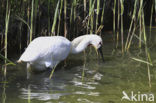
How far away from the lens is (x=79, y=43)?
20.5ft

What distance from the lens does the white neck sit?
6.16 meters

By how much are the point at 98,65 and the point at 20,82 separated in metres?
1.75

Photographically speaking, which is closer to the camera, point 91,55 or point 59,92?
point 59,92

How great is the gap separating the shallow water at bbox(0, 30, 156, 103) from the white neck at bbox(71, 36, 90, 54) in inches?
10.2

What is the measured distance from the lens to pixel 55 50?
5.66 metres

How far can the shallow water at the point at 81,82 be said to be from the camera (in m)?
4.00

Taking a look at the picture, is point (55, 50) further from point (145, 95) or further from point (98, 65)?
point (145, 95)

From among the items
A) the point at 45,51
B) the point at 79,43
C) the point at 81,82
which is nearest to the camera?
the point at 81,82

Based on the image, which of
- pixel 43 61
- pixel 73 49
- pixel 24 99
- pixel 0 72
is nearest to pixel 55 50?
pixel 43 61

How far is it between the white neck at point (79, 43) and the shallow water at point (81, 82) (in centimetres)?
26

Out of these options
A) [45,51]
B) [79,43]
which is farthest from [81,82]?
[79,43]

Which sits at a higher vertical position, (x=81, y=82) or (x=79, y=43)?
(x=79, y=43)

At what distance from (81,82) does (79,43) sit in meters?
1.55

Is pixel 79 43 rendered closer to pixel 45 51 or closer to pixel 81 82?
pixel 45 51
